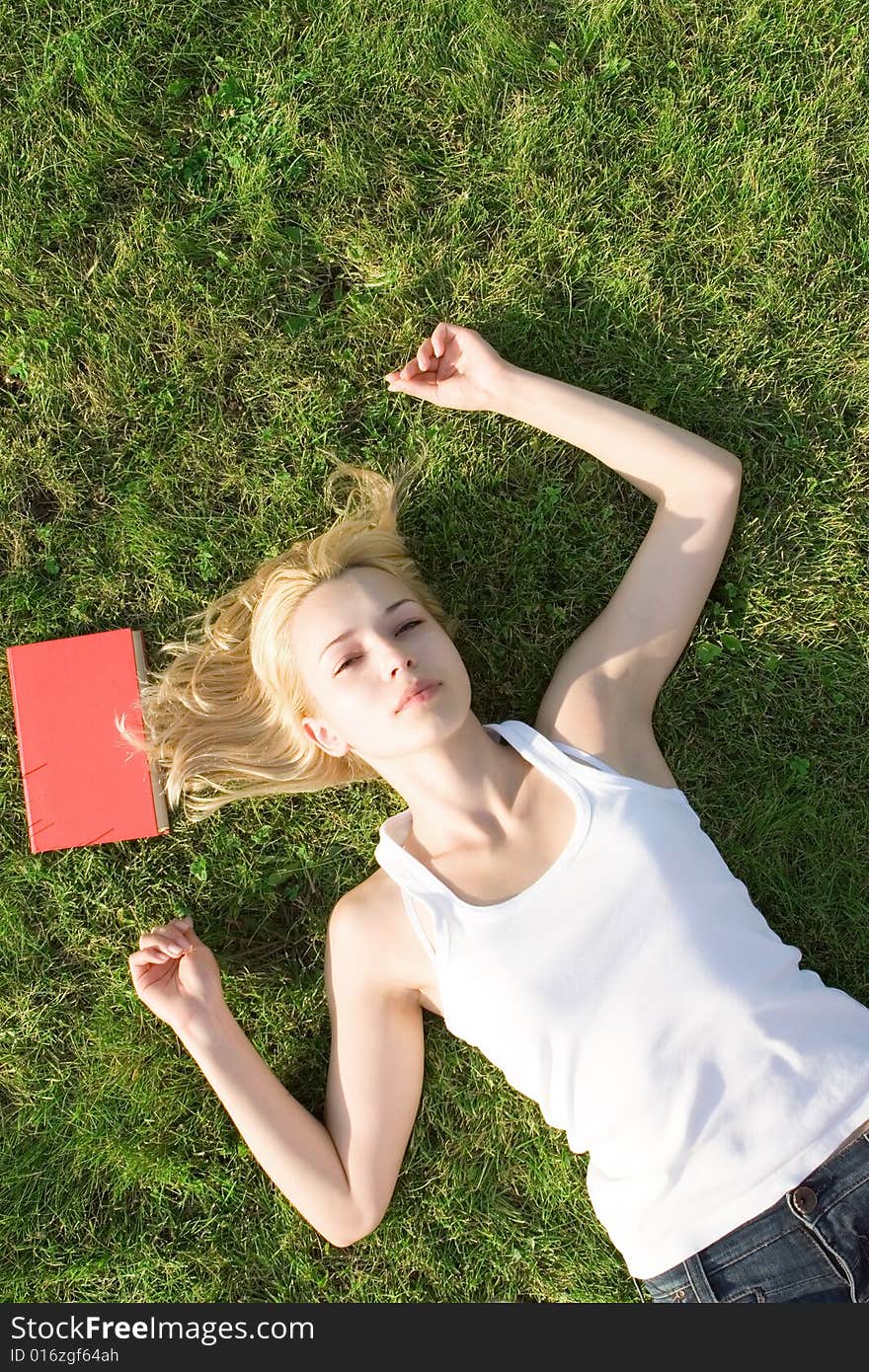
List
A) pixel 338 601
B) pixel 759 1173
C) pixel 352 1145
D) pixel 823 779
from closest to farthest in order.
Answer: pixel 759 1173
pixel 338 601
pixel 352 1145
pixel 823 779

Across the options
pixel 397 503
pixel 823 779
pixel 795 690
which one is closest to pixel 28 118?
pixel 397 503

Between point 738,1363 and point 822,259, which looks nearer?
point 738,1363

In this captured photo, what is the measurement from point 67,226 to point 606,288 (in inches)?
88.9

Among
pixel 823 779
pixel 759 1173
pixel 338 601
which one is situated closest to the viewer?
pixel 759 1173

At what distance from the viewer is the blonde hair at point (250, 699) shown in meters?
3.87

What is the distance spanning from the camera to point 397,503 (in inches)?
165

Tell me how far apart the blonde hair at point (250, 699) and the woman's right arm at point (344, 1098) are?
0.59 meters

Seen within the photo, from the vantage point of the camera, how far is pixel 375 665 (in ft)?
11.0

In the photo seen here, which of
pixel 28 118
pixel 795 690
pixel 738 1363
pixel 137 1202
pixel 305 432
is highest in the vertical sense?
pixel 28 118

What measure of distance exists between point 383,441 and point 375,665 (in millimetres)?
1276

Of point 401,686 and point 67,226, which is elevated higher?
point 67,226

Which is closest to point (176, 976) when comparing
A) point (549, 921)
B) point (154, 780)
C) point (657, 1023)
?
point (154, 780)

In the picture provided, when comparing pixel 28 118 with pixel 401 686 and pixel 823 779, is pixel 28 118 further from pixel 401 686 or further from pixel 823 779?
pixel 823 779

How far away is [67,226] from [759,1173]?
4423mm
